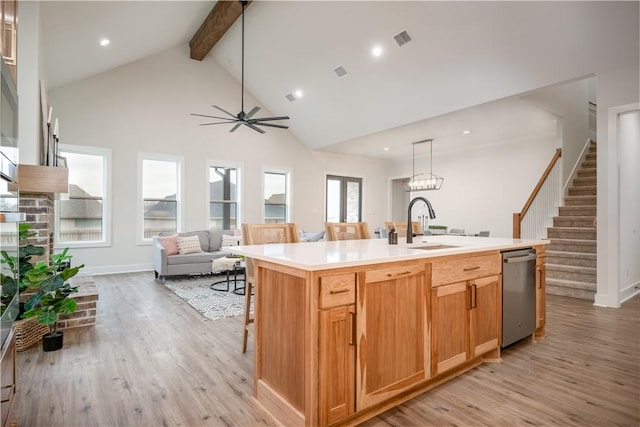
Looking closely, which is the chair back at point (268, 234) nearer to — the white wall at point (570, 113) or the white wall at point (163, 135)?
the white wall at point (163, 135)

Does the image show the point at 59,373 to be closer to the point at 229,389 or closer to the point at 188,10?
the point at 229,389

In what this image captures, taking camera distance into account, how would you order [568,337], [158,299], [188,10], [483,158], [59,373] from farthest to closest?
[483,158]
[188,10]
[158,299]
[568,337]
[59,373]

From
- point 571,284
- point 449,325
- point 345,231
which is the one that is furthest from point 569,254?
point 449,325

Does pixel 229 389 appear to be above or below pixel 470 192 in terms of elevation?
below

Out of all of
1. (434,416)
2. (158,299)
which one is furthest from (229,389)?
(158,299)

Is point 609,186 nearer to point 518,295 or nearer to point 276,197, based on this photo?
point 518,295

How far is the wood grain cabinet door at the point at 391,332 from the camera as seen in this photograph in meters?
1.84

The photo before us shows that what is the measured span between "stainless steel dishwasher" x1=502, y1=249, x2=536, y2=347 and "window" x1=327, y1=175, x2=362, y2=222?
7.18 metres

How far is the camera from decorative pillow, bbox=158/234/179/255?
6.08 meters

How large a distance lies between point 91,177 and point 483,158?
8823 mm

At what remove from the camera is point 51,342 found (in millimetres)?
2904

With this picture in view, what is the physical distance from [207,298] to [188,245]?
196cm

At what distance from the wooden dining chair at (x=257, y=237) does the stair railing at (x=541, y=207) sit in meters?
4.94

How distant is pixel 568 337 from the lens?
10.6 feet
